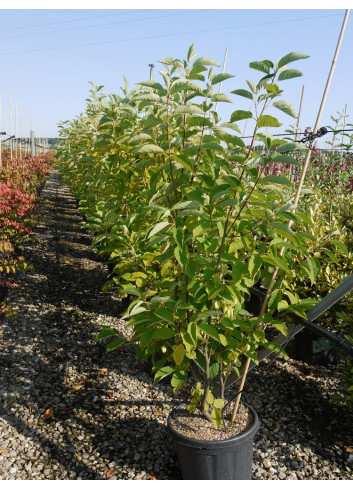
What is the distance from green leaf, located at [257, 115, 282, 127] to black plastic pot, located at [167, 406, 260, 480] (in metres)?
1.37

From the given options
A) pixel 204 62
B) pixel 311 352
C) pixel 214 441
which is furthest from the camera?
pixel 311 352

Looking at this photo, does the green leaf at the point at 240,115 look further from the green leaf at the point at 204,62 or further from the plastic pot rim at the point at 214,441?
the plastic pot rim at the point at 214,441

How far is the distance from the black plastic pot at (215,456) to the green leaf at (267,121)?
137 centimetres

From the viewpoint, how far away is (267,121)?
4.58ft

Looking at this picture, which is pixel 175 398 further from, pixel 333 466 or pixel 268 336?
pixel 268 336

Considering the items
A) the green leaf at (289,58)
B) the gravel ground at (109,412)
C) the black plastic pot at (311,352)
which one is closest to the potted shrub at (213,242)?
the green leaf at (289,58)

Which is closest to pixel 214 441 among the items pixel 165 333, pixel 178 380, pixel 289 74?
pixel 178 380

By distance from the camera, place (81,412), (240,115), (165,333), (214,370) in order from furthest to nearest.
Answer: (81,412) < (214,370) < (165,333) < (240,115)

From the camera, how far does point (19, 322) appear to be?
156 inches

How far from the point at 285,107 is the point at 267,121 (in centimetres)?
12

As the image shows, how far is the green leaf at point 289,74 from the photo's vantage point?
4.60 feet

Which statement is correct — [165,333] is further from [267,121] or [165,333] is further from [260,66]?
[260,66]

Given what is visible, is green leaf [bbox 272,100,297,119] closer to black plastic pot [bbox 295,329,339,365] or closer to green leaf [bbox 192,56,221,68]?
green leaf [bbox 192,56,221,68]

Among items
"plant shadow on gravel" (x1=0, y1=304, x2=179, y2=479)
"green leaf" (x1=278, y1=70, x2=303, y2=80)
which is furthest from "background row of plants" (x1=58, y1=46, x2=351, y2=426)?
"plant shadow on gravel" (x1=0, y1=304, x2=179, y2=479)
